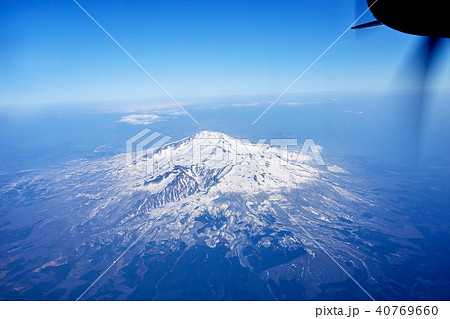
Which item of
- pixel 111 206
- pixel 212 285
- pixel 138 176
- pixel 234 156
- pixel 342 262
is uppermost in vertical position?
pixel 234 156

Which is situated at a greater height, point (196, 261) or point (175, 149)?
point (175, 149)

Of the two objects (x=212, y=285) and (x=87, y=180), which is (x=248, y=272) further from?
(x=87, y=180)

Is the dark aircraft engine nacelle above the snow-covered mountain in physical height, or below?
above

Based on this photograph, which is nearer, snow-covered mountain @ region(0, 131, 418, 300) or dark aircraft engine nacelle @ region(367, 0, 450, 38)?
dark aircraft engine nacelle @ region(367, 0, 450, 38)

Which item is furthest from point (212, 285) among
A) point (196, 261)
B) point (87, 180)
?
point (87, 180)

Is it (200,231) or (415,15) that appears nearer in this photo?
(415,15)

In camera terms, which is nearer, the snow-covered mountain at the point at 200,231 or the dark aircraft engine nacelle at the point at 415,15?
the dark aircraft engine nacelle at the point at 415,15

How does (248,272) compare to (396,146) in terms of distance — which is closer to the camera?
(248,272)

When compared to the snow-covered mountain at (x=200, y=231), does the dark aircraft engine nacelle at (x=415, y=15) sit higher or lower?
higher
